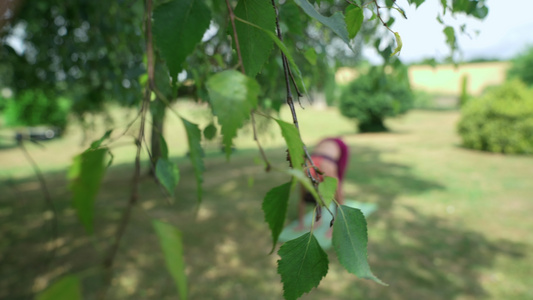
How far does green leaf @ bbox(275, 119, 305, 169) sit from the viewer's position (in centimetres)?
52

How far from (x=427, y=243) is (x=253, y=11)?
522cm

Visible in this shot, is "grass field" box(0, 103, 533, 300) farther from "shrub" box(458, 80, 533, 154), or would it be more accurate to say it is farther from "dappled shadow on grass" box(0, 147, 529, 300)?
"shrub" box(458, 80, 533, 154)

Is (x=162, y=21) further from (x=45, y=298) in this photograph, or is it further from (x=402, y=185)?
(x=402, y=185)

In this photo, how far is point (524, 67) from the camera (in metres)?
31.9

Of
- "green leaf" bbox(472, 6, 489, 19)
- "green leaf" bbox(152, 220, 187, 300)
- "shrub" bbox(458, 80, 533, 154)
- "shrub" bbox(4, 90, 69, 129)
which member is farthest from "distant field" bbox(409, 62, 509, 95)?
"green leaf" bbox(152, 220, 187, 300)

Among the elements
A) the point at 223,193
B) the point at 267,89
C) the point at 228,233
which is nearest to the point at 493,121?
the point at 223,193

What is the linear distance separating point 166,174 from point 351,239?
34cm

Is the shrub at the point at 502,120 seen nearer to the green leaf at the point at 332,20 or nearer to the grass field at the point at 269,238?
the grass field at the point at 269,238

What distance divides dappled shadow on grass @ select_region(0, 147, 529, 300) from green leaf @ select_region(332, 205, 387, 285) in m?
2.44

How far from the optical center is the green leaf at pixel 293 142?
523 millimetres

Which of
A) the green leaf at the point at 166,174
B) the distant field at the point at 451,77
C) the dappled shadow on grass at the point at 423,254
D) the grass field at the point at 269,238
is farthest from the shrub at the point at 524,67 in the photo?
the green leaf at the point at 166,174

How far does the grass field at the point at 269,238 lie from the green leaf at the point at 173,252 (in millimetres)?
65

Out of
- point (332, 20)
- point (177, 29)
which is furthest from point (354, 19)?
point (177, 29)

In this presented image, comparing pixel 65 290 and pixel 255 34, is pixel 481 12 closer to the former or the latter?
pixel 255 34
